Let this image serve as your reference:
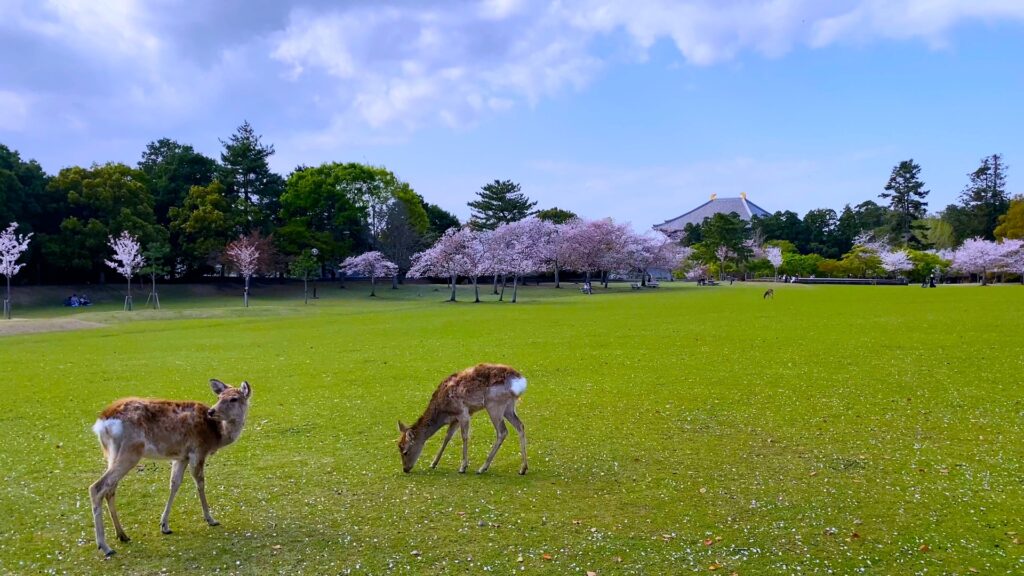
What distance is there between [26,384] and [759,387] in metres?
16.7

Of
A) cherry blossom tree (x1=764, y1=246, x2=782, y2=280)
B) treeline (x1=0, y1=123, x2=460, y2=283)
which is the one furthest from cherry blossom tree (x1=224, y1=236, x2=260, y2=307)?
cherry blossom tree (x1=764, y1=246, x2=782, y2=280)

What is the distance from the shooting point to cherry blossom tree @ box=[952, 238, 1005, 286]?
248 ft

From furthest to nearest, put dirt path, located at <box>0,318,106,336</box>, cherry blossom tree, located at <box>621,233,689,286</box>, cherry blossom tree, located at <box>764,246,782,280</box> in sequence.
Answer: cherry blossom tree, located at <box>764,246,782,280</box> → cherry blossom tree, located at <box>621,233,689,286</box> → dirt path, located at <box>0,318,106,336</box>

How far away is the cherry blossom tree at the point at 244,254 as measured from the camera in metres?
53.9

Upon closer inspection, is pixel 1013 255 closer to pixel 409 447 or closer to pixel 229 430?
pixel 409 447

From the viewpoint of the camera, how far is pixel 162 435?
6.02 metres

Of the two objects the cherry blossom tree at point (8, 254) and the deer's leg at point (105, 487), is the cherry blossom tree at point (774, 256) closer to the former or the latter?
the cherry blossom tree at point (8, 254)

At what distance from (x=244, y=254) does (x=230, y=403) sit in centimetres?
5104

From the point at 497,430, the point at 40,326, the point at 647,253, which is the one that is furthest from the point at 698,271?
the point at 497,430

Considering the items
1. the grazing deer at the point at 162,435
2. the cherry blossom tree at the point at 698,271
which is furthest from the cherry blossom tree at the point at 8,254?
the cherry blossom tree at the point at 698,271

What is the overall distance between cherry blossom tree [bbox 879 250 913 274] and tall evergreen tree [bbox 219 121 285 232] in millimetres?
76902

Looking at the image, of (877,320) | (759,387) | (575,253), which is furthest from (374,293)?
(759,387)

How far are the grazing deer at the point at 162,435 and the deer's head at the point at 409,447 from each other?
2.18 m

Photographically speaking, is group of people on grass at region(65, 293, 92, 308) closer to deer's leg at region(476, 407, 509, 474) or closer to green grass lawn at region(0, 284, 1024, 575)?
green grass lawn at region(0, 284, 1024, 575)
